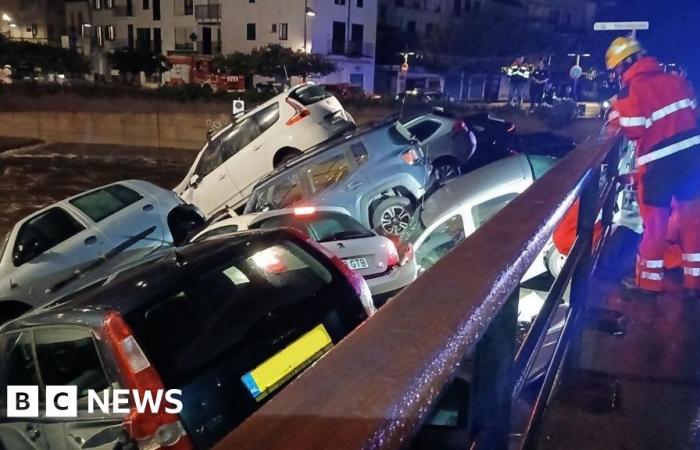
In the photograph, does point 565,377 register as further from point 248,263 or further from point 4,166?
point 4,166

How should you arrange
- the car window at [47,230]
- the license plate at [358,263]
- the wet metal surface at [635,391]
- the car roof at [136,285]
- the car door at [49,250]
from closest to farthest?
the wet metal surface at [635,391] < the car roof at [136,285] < the license plate at [358,263] < the car door at [49,250] < the car window at [47,230]

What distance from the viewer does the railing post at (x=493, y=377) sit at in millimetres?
1218

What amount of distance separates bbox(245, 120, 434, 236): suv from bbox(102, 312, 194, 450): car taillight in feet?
17.7

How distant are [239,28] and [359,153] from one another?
38.6 metres

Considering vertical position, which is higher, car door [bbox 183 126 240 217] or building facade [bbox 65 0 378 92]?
Result: building facade [bbox 65 0 378 92]

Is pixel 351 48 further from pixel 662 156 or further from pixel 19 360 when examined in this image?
pixel 19 360

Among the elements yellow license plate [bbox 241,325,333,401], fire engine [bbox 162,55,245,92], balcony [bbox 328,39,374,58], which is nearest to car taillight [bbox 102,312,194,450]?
yellow license plate [bbox 241,325,333,401]

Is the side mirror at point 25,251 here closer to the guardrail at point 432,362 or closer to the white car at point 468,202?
the white car at point 468,202

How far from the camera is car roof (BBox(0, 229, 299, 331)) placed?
3467mm

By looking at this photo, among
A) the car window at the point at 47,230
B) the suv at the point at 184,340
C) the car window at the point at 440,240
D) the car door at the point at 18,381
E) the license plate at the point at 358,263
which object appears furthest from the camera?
the car window at the point at 47,230

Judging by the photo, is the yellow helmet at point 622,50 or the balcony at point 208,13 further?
the balcony at point 208,13

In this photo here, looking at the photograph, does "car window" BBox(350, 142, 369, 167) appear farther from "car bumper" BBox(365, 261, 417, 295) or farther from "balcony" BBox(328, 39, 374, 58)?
"balcony" BBox(328, 39, 374, 58)

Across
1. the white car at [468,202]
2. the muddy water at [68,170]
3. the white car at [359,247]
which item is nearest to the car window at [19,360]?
the white car at [359,247]

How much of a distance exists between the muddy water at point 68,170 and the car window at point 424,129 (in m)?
11.2
